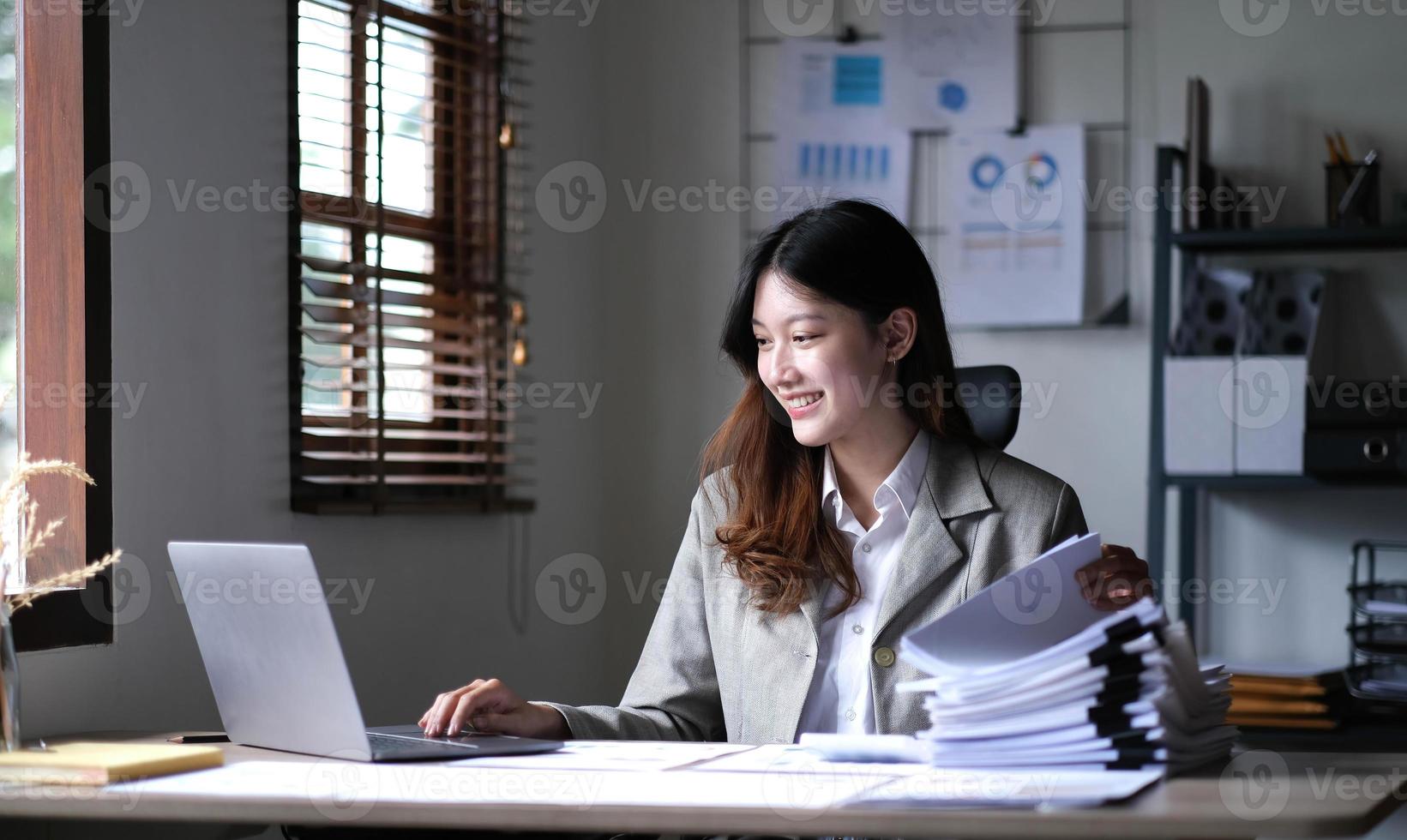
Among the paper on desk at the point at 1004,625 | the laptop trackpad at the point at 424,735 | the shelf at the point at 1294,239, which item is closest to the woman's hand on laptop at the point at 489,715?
the laptop trackpad at the point at 424,735

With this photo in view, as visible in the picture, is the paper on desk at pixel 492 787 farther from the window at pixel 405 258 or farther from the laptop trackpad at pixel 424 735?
the window at pixel 405 258

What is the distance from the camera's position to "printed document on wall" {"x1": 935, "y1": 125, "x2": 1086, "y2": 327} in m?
3.03

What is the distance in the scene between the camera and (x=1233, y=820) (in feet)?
3.54

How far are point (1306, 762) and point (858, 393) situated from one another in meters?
0.70

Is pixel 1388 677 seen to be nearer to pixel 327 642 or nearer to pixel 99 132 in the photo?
pixel 327 642

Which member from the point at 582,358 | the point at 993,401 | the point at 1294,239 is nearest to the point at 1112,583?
the point at 993,401

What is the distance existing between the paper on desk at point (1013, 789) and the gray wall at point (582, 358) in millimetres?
1121

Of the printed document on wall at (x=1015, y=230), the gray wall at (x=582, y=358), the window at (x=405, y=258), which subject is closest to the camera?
the gray wall at (x=582, y=358)

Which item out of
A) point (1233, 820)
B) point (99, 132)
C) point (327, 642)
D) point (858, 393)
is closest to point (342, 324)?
point (99, 132)

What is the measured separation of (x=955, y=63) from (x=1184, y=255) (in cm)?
64

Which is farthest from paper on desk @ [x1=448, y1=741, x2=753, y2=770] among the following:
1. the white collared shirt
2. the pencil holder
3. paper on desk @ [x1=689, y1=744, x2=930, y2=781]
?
the pencil holder

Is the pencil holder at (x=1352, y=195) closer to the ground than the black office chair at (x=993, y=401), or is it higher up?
higher up

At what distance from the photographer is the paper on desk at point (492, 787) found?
1181 mm

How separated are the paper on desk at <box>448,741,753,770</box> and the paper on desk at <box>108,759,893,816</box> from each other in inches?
1.2
